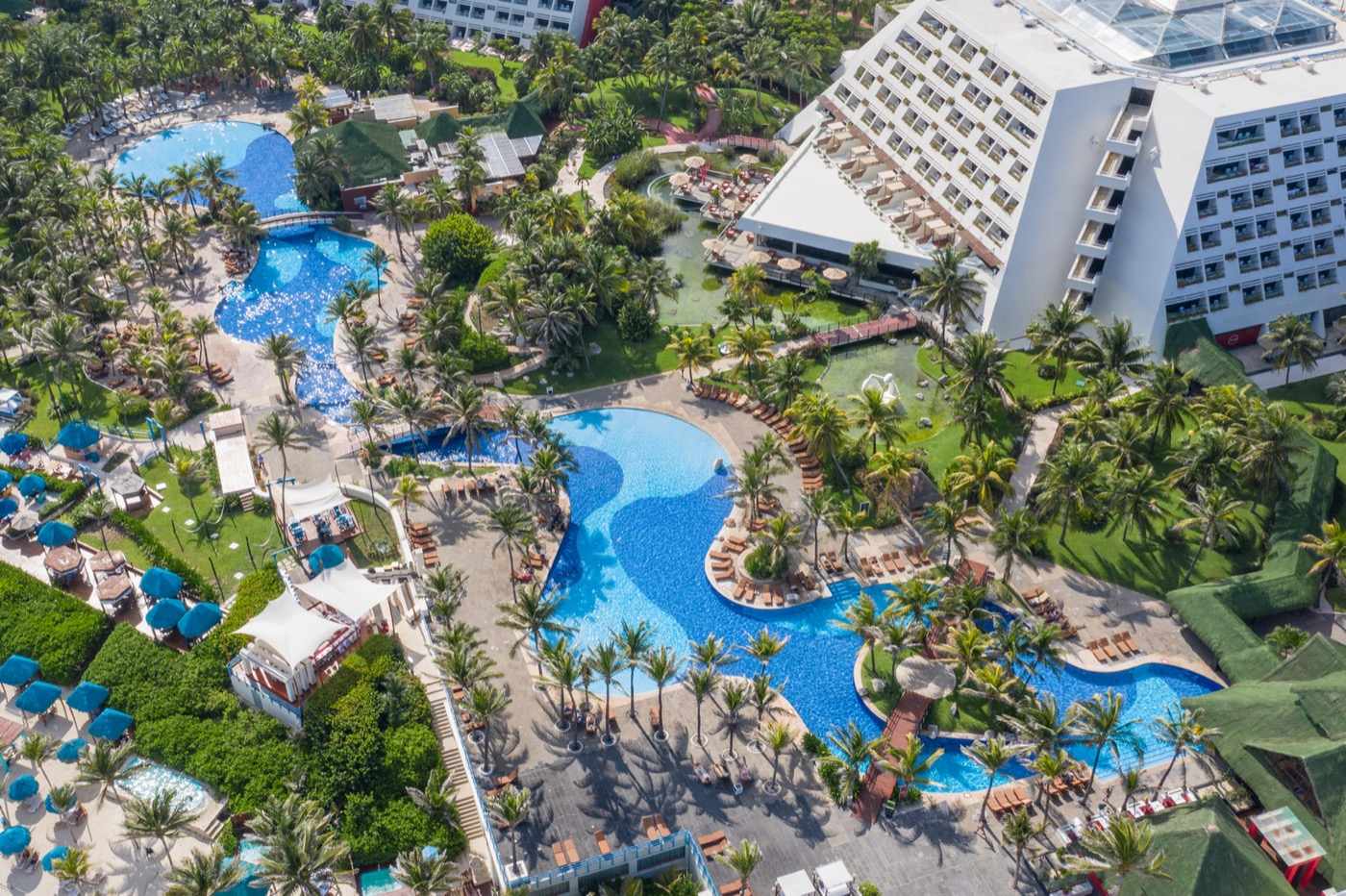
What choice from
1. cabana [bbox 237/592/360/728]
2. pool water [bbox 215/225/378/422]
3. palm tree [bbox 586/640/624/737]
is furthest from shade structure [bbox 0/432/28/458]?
palm tree [bbox 586/640/624/737]

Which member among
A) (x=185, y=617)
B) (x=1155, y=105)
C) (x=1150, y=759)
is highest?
(x=1155, y=105)

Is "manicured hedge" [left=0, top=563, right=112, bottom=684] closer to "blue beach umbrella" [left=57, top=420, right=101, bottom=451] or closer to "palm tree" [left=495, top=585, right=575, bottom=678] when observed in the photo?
"blue beach umbrella" [left=57, top=420, right=101, bottom=451]

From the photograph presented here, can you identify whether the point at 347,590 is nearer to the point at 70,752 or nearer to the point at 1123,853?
the point at 70,752

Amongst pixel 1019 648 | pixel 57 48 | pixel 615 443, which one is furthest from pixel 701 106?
pixel 1019 648

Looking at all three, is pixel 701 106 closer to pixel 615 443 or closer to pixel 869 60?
pixel 869 60

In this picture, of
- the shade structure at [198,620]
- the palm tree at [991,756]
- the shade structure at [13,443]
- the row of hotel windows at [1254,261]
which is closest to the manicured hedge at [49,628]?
the shade structure at [198,620]

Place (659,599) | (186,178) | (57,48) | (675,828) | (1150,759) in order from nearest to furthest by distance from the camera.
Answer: (675,828) < (1150,759) < (659,599) < (186,178) < (57,48)
